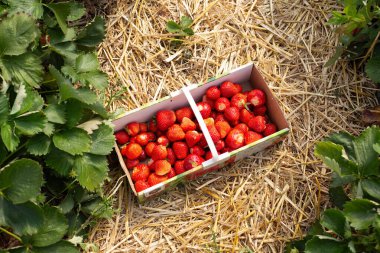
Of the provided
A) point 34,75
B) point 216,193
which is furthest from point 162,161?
point 34,75

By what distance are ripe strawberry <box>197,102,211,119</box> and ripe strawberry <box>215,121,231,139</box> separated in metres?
0.08

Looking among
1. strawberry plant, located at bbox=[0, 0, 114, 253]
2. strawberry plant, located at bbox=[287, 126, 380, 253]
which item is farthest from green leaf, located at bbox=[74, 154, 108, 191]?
strawberry plant, located at bbox=[287, 126, 380, 253]

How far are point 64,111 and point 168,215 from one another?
0.69 meters

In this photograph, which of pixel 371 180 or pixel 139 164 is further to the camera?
pixel 139 164

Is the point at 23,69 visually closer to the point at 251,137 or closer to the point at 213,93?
the point at 213,93

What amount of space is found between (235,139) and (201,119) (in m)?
0.18

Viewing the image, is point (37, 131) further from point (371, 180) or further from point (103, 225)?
point (371, 180)

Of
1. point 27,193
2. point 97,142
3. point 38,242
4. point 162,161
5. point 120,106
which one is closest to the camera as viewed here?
point 27,193

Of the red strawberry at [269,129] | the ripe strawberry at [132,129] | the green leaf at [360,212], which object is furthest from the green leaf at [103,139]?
the green leaf at [360,212]

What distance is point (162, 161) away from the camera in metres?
2.18

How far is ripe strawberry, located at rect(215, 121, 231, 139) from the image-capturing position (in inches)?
88.5

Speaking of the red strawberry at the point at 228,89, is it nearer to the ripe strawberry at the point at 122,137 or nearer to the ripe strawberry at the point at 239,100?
the ripe strawberry at the point at 239,100

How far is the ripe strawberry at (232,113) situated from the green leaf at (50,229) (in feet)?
2.87

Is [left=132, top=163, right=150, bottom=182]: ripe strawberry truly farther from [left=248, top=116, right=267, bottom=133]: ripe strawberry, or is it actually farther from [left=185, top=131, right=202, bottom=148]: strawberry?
[left=248, top=116, right=267, bottom=133]: ripe strawberry
